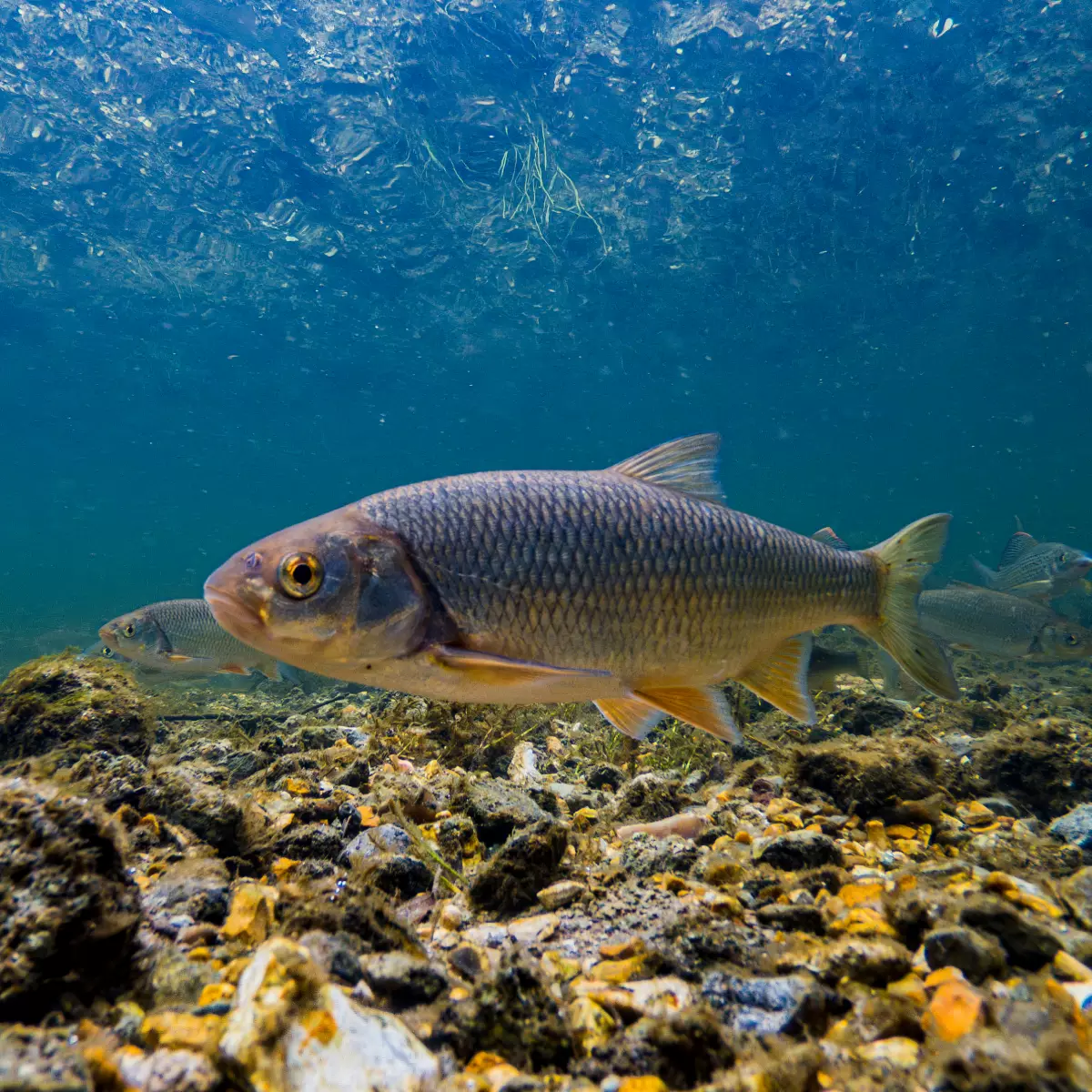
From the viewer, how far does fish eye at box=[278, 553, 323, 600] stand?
2566mm

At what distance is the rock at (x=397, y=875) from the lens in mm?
2359

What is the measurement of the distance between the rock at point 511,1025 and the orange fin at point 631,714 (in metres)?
1.54

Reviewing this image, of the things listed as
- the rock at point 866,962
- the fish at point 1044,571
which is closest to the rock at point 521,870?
the rock at point 866,962

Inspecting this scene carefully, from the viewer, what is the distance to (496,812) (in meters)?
2.96

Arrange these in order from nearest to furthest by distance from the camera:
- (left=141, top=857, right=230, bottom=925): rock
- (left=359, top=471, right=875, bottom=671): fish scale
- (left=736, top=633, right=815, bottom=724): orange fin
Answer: (left=141, top=857, right=230, bottom=925): rock
(left=359, top=471, right=875, bottom=671): fish scale
(left=736, top=633, right=815, bottom=724): orange fin

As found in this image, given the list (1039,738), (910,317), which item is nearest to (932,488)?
(910,317)

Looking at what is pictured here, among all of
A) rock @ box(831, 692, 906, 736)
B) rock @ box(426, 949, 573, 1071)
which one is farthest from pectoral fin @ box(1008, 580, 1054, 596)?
rock @ box(426, 949, 573, 1071)

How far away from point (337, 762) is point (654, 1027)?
277cm

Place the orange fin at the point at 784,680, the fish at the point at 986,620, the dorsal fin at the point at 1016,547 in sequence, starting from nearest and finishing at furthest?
the orange fin at the point at 784,680 → the fish at the point at 986,620 → the dorsal fin at the point at 1016,547

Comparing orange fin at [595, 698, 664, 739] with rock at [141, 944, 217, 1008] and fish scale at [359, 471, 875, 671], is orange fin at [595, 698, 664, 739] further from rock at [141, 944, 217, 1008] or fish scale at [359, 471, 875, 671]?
rock at [141, 944, 217, 1008]

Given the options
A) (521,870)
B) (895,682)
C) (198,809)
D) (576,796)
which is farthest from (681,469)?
(895,682)

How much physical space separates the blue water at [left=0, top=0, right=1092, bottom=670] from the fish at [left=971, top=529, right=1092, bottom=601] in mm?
17158

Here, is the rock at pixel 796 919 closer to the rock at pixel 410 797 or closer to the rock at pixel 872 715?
the rock at pixel 410 797

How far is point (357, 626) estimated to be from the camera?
2613mm
